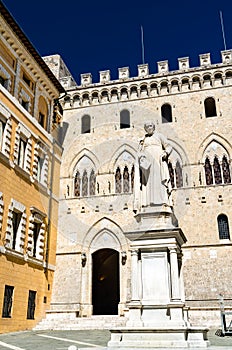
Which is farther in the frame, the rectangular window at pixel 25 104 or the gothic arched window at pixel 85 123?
the gothic arched window at pixel 85 123

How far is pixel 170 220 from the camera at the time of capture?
895 centimetres

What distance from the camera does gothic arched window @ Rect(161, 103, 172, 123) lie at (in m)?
23.4

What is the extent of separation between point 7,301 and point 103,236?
7.36 m


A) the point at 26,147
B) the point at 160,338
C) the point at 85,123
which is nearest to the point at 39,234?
the point at 26,147

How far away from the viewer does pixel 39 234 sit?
61.9 ft

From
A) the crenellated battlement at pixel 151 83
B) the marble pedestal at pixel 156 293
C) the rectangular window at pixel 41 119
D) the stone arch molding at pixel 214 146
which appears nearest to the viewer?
the marble pedestal at pixel 156 293

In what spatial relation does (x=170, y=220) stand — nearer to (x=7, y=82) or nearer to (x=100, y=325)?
(x=100, y=325)

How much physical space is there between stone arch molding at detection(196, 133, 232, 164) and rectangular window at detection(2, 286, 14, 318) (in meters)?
12.1

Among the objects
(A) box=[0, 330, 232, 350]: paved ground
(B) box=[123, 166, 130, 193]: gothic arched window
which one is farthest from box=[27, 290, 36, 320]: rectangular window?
(B) box=[123, 166, 130, 193]: gothic arched window

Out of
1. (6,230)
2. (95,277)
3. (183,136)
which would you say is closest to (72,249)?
(95,277)

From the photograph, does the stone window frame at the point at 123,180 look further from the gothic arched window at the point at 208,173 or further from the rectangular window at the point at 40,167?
the rectangular window at the point at 40,167

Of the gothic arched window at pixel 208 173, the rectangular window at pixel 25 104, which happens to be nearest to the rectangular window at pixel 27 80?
the rectangular window at pixel 25 104

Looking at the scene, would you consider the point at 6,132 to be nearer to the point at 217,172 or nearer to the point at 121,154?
the point at 121,154

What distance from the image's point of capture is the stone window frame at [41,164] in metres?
19.0
